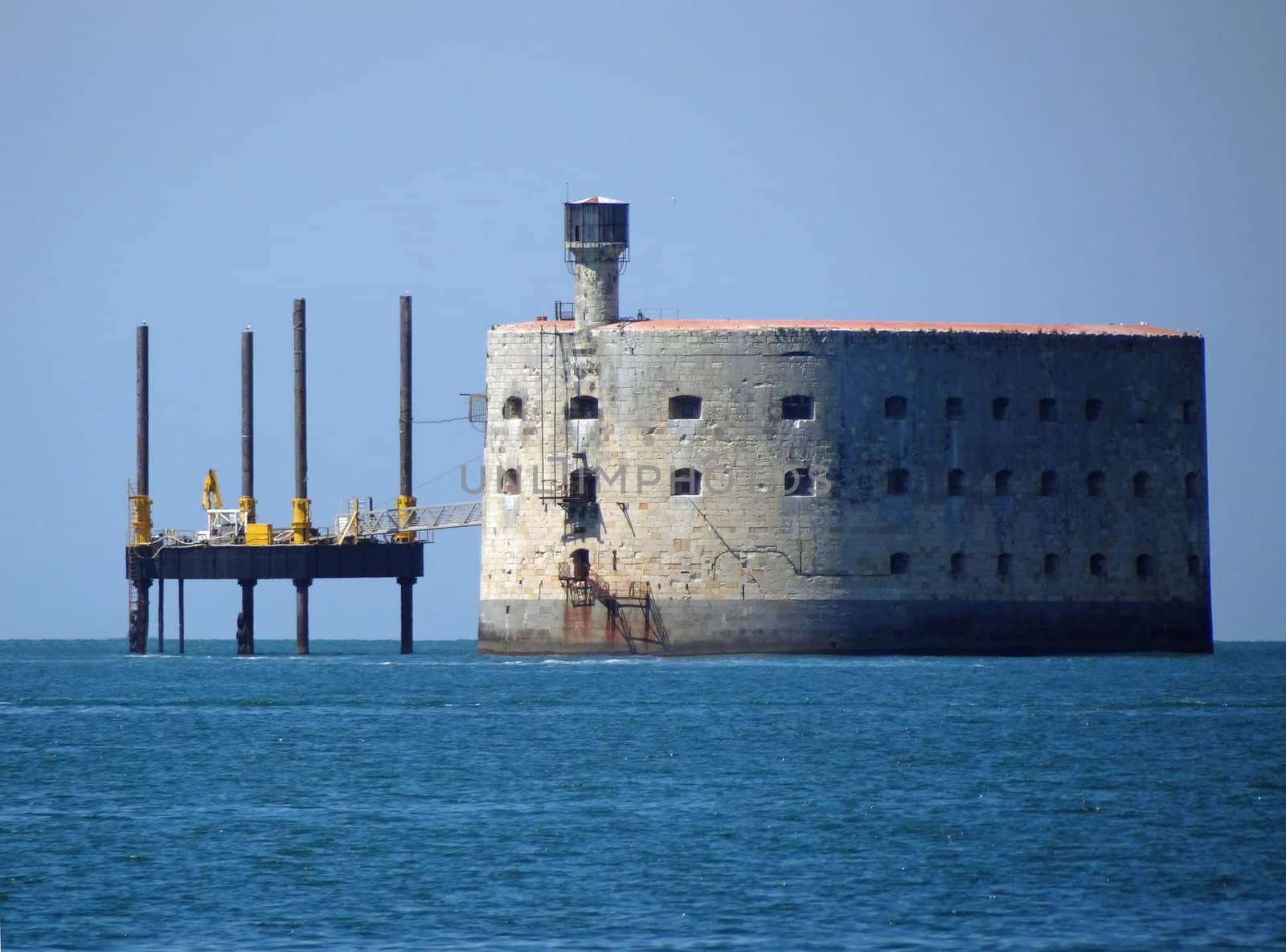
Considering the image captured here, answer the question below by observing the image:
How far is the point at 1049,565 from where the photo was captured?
173ft

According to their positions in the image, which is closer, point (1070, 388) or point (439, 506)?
point (1070, 388)

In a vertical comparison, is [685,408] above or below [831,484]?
above

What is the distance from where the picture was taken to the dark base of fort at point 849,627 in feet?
168

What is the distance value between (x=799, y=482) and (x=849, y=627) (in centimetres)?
309

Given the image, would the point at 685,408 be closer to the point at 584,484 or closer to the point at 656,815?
the point at 584,484

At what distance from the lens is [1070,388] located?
52.6 metres

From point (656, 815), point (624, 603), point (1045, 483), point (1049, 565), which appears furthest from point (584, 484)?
point (656, 815)

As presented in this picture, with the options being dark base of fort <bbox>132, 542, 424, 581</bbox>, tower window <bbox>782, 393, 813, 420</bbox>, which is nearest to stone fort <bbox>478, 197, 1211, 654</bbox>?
tower window <bbox>782, 393, 813, 420</bbox>

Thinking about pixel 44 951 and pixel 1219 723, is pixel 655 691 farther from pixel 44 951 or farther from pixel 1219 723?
pixel 44 951

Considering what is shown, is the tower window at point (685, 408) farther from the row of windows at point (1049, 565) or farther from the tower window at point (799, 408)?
the row of windows at point (1049, 565)

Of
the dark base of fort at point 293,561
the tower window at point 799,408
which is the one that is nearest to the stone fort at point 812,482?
the tower window at point 799,408

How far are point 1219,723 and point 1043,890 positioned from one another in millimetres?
15809


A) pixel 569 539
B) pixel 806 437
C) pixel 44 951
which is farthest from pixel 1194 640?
pixel 44 951

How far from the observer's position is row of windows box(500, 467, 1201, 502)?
1996 inches
